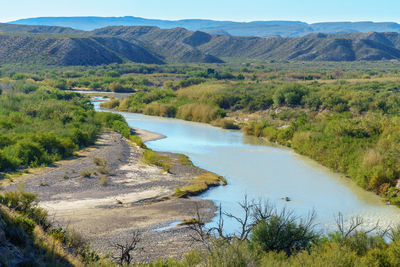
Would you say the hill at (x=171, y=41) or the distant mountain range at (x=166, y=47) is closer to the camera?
the distant mountain range at (x=166, y=47)

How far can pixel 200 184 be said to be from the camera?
23141 millimetres

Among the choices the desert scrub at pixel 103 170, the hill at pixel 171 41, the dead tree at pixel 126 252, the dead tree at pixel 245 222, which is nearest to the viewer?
the dead tree at pixel 126 252

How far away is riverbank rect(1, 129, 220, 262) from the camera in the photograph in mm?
15719

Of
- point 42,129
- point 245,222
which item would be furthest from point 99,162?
point 245,222

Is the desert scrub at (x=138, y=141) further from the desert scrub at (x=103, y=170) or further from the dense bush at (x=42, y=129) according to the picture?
the desert scrub at (x=103, y=170)

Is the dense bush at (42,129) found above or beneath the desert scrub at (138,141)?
above

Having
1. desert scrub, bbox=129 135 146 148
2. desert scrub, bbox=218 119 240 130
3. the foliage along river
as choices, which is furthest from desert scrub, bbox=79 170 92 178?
desert scrub, bbox=218 119 240 130

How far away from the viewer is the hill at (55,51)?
10662 cm

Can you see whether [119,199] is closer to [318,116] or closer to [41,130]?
[41,130]

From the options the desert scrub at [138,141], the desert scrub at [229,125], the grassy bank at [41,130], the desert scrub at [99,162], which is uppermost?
the grassy bank at [41,130]

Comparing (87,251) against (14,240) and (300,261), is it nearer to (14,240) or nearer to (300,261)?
(14,240)

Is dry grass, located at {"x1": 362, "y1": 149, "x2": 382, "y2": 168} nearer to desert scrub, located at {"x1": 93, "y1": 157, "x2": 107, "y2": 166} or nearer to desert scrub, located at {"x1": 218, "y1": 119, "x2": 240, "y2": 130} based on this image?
desert scrub, located at {"x1": 93, "y1": 157, "x2": 107, "y2": 166}

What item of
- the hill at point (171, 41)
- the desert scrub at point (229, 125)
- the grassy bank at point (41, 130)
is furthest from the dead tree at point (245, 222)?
the hill at point (171, 41)

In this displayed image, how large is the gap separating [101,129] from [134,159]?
35.1ft
